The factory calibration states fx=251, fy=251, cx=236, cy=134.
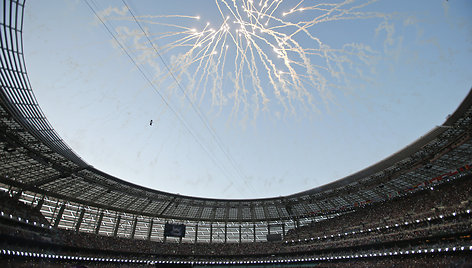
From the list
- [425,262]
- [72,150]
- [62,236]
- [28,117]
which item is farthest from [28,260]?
[425,262]

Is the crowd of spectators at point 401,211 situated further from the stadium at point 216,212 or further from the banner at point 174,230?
the banner at point 174,230

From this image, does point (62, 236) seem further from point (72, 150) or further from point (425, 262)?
point (425, 262)

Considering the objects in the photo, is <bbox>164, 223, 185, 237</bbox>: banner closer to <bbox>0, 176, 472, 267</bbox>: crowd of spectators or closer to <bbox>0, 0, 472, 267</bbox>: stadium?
<bbox>0, 0, 472, 267</bbox>: stadium

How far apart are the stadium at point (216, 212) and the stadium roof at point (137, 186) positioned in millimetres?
156

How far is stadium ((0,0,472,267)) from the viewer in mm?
31022

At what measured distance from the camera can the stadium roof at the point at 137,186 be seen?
77.5ft

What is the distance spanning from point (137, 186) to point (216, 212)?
2255cm

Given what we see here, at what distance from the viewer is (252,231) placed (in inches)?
2697

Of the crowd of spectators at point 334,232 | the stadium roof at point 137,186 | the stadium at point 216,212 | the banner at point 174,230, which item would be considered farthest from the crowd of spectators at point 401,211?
the banner at point 174,230

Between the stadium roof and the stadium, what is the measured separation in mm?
156

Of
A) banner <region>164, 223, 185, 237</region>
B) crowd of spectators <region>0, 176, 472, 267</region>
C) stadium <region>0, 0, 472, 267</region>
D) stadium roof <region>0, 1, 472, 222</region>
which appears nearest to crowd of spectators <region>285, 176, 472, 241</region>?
crowd of spectators <region>0, 176, 472, 267</region>

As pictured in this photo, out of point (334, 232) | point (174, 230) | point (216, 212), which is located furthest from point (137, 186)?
point (334, 232)

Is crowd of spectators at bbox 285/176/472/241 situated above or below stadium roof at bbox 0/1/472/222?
below

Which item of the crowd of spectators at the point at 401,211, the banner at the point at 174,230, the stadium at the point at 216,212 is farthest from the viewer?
the banner at the point at 174,230
